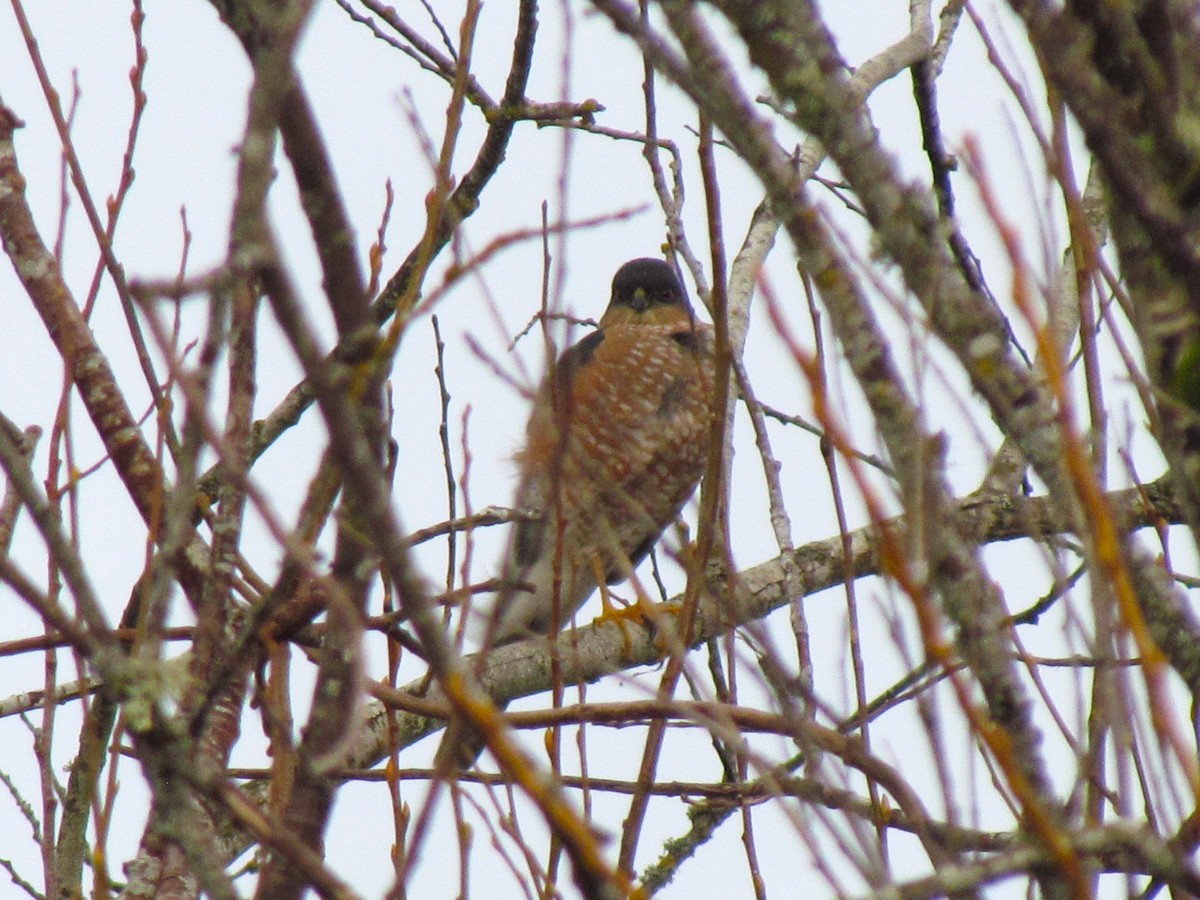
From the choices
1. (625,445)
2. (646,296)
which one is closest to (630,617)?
(625,445)

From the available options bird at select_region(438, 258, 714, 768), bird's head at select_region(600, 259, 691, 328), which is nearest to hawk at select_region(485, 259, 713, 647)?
bird at select_region(438, 258, 714, 768)

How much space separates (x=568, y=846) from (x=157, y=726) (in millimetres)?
382

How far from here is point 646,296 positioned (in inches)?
261

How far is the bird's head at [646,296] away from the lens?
652 centimetres

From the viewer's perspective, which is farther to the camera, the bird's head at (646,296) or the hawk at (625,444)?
the bird's head at (646,296)

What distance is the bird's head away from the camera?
652 centimetres

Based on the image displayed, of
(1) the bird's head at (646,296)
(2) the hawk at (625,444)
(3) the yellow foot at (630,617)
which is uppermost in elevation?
(1) the bird's head at (646,296)

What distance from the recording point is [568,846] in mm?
1300

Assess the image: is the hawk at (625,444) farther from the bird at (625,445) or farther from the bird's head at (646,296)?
the bird's head at (646,296)

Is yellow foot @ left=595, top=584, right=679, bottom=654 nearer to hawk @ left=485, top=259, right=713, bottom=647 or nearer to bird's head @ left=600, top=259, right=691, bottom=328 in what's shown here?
hawk @ left=485, top=259, right=713, bottom=647

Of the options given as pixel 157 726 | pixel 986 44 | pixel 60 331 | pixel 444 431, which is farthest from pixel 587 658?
pixel 157 726

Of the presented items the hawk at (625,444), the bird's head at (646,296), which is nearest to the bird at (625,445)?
the hawk at (625,444)

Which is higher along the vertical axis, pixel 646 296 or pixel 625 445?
pixel 646 296

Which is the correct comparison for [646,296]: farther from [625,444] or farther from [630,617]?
[630,617]
